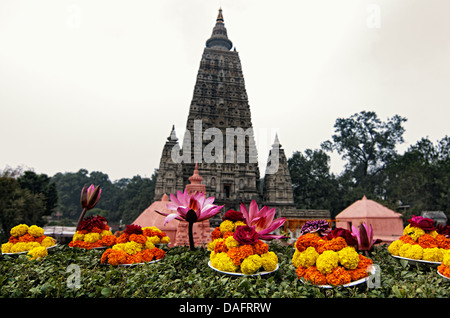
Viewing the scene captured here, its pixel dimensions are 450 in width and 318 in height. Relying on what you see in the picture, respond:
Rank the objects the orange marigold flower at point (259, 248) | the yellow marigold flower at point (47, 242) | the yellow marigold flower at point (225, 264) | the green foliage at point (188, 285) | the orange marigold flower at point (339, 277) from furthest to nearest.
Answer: the yellow marigold flower at point (47, 242) < the orange marigold flower at point (259, 248) < the yellow marigold flower at point (225, 264) < the orange marigold flower at point (339, 277) < the green foliage at point (188, 285)

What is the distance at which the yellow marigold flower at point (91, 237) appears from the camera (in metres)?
4.85

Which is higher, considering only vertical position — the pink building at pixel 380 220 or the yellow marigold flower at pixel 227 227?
the yellow marigold flower at pixel 227 227

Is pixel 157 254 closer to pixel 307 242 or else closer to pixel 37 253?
pixel 37 253

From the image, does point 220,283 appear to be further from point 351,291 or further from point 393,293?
point 393,293

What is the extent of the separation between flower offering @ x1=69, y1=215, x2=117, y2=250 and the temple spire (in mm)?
34416

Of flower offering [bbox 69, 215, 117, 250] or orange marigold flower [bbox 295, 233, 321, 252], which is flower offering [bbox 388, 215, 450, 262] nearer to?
orange marigold flower [bbox 295, 233, 321, 252]

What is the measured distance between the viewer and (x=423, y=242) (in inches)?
143

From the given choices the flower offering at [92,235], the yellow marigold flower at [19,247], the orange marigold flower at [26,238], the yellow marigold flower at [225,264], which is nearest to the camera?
the yellow marigold flower at [225,264]

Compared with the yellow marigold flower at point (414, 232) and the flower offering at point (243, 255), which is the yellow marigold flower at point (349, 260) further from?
the yellow marigold flower at point (414, 232)

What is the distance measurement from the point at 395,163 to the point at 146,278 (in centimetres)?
Result: 3468

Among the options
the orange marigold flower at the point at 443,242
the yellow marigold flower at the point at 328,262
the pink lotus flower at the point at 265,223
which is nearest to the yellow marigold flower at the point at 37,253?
the pink lotus flower at the point at 265,223

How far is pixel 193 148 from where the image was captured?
86.1 ft

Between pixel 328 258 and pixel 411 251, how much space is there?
175 cm

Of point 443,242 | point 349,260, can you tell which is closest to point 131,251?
point 349,260
